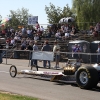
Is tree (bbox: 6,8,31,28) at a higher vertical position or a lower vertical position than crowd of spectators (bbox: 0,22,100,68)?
higher

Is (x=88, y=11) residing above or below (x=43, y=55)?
above

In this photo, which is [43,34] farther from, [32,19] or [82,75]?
[82,75]

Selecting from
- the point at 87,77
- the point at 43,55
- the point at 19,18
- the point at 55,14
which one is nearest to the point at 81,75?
the point at 87,77

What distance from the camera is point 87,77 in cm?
1115

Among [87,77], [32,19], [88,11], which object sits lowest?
[87,77]

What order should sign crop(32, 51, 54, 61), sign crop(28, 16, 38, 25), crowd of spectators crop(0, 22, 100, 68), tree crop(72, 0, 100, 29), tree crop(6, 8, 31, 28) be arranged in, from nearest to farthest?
sign crop(32, 51, 54, 61) < crowd of spectators crop(0, 22, 100, 68) < sign crop(28, 16, 38, 25) < tree crop(72, 0, 100, 29) < tree crop(6, 8, 31, 28)

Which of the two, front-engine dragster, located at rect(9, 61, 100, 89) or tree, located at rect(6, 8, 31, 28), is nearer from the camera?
front-engine dragster, located at rect(9, 61, 100, 89)

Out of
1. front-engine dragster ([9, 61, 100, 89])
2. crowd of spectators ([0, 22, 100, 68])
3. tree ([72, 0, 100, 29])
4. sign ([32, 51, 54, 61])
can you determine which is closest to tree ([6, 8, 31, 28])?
tree ([72, 0, 100, 29])

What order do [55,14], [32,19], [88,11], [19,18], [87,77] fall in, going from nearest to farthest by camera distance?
[87,77]
[32,19]
[88,11]
[55,14]
[19,18]

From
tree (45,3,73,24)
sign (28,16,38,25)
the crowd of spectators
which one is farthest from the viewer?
tree (45,3,73,24)

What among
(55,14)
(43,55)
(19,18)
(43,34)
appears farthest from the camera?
(19,18)

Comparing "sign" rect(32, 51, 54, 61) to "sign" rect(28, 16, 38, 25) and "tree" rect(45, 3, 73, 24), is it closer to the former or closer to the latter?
"sign" rect(28, 16, 38, 25)

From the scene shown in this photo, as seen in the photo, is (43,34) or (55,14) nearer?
(43,34)

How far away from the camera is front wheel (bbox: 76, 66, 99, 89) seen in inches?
435
